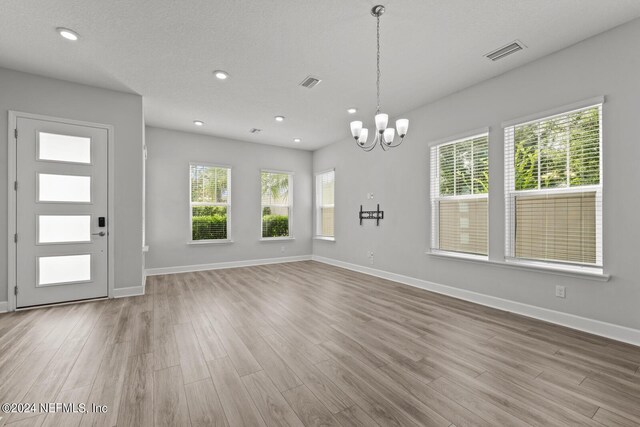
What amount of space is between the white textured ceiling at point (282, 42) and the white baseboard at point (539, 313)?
293cm

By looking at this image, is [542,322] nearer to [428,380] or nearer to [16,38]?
[428,380]

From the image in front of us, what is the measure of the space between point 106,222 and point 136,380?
2.92 metres

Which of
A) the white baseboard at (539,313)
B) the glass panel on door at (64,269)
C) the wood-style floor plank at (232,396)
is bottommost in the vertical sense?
the wood-style floor plank at (232,396)

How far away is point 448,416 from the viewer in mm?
1654

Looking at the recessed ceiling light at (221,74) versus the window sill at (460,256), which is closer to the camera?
the recessed ceiling light at (221,74)

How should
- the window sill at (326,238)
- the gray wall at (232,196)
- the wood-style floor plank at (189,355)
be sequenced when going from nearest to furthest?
the wood-style floor plank at (189,355) → the gray wall at (232,196) → the window sill at (326,238)

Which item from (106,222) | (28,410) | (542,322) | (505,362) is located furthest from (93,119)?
(542,322)

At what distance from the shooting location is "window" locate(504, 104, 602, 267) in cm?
288

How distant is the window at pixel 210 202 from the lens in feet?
20.2

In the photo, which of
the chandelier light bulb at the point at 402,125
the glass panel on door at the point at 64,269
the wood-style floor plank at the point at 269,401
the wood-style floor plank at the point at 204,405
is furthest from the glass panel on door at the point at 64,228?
the chandelier light bulb at the point at 402,125

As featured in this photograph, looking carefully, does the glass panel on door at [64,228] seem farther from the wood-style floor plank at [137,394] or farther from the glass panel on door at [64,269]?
the wood-style floor plank at [137,394]

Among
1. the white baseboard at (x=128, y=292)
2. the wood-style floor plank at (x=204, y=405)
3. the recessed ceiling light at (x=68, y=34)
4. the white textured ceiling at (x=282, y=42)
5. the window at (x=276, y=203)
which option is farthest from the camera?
the window at (x=276, y=203)

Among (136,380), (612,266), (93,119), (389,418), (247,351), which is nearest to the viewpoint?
(389,418)

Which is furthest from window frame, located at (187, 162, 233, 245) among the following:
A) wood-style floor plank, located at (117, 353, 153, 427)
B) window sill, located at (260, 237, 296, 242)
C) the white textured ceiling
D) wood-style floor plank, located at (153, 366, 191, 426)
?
wood-style floor plank, located at (153, 366, 191, 426)
